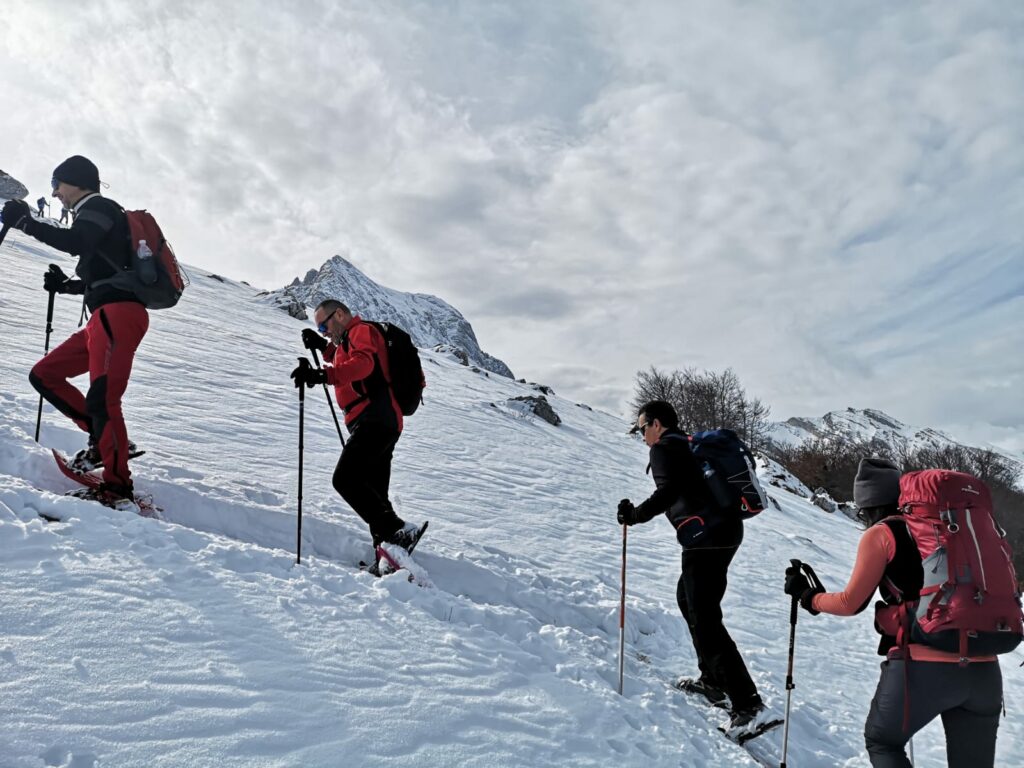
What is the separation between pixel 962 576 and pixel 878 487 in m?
0.54

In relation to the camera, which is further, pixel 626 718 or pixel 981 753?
pixel 626 718

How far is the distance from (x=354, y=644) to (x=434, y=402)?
579 inches

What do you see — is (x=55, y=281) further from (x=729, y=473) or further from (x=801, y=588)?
(x=801, y=588)

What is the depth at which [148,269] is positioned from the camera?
4.61 meters

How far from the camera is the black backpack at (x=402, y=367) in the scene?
16.3 ft

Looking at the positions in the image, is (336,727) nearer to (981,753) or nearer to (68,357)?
(981,753)

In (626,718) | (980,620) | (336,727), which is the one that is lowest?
(626,718)

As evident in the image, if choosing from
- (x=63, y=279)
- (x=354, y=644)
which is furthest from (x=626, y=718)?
(x=63, y=279)

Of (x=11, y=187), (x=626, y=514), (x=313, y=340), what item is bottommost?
(x=626, y=514)

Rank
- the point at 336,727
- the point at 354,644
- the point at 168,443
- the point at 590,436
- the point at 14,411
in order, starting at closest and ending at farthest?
1. the point at 336,727
2. the point at 354,644
3. the point at 14,411
4. the point at 168,443
5. the point at 590,436

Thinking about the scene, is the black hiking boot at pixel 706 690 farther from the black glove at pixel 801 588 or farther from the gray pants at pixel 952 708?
the gray pants at pixel 952 708

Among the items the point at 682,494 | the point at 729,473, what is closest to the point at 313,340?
the point at 682,494

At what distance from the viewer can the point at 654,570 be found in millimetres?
7922

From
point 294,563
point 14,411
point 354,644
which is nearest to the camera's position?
point 354,644
